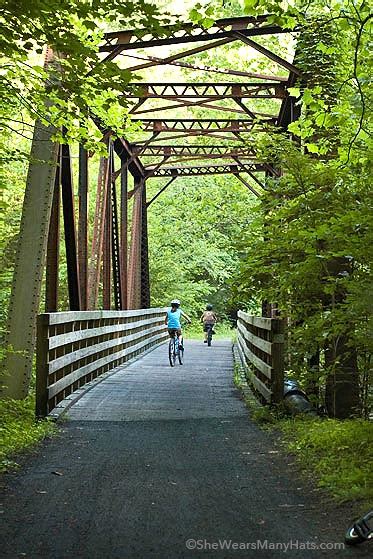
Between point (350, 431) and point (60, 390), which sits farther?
point (60, 390)

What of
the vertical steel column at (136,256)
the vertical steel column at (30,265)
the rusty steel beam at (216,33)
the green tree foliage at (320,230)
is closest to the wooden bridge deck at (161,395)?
the vertical steel column at (30,265)

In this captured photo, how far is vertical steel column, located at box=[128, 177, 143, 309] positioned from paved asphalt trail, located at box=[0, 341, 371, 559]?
14.0m

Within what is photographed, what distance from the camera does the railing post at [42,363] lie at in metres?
8.06

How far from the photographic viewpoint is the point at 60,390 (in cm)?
899

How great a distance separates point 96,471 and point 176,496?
1.03m

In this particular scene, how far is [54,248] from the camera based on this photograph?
10.1 metres

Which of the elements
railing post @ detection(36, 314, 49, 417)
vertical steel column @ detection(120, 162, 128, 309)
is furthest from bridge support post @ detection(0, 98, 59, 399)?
vertical steel column @ detection(120, 162, 128, 309)

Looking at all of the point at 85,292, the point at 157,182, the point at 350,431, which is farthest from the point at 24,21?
the point at 157,182

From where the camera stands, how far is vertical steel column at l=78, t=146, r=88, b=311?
503 inches

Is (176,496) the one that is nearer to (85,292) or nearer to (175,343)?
(85,292)

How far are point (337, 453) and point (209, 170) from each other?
20.4 m

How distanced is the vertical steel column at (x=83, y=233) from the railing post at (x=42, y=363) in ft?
13.6

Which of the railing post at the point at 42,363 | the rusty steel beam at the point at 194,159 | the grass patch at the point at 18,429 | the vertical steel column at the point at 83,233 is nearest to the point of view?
the grass patch at the point at 18,429

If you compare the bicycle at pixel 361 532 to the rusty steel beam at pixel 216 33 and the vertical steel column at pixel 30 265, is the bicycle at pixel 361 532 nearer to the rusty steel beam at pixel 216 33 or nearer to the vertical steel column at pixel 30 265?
the vertical steel column at pixel 30 265
